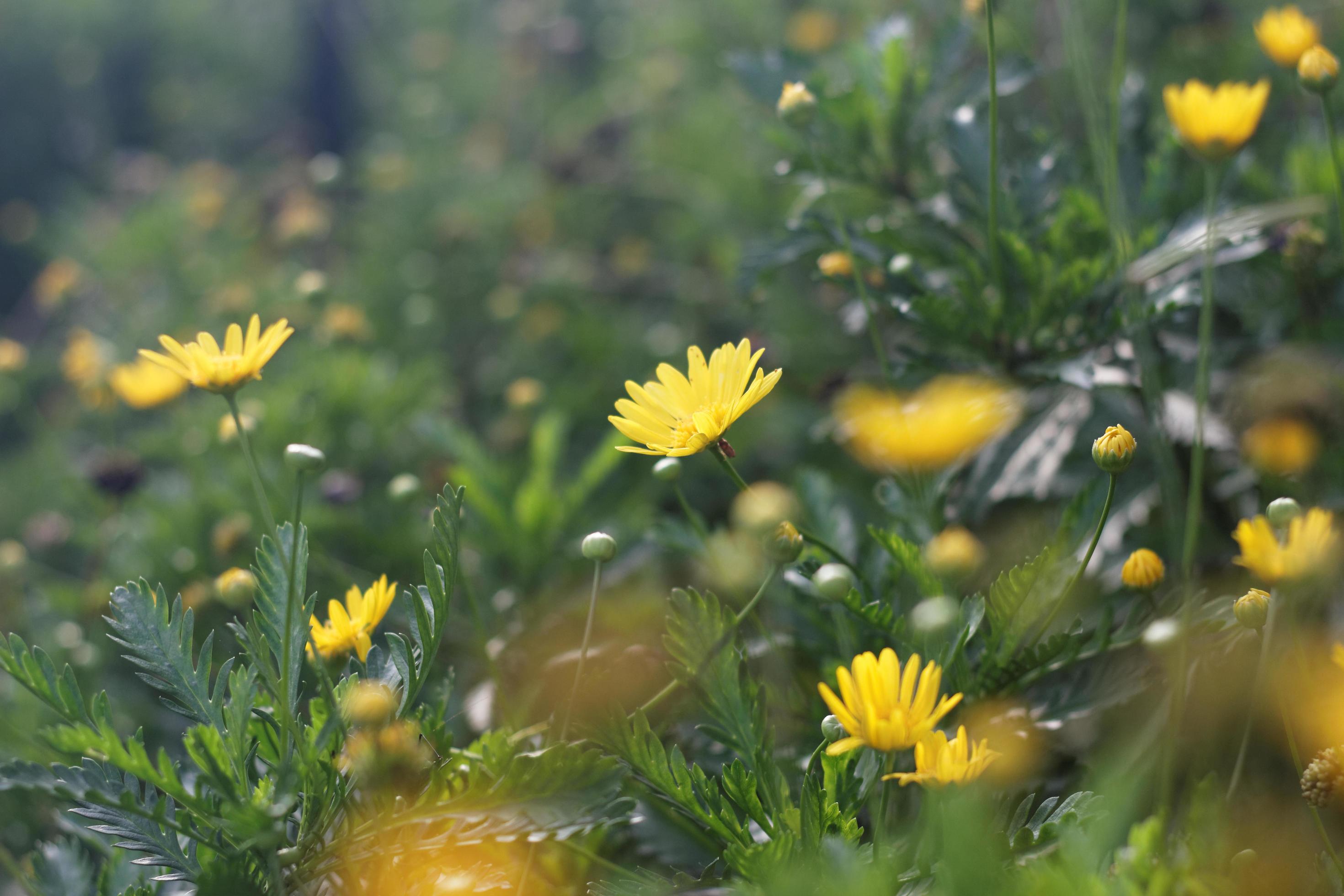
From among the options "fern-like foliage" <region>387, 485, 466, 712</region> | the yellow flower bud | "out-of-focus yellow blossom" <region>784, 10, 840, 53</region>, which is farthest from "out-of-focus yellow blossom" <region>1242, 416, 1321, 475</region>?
"out-of-focus yellow blossom" <region>784, 10, 840, 53</region>

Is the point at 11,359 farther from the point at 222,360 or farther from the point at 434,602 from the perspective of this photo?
the point at 434,602

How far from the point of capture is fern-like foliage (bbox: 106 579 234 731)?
0.78 m

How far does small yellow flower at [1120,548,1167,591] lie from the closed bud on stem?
0.31 feet

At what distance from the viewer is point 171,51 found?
3900 mm

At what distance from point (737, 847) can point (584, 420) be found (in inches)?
49.6

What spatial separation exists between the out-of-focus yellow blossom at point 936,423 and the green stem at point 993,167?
11 centimetres

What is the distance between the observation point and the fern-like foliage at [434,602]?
76cm

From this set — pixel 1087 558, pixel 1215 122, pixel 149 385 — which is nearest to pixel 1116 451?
pixel 1087 558

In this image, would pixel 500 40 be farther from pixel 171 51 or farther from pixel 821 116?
pixel 821 116

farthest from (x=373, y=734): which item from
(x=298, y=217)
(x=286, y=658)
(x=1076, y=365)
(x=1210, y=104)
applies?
(x=298, y=217)

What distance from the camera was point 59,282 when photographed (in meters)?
2.11

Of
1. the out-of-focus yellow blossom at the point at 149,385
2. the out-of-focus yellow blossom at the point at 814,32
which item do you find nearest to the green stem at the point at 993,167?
the out-of-focus yellow blossom at the point at 149,385

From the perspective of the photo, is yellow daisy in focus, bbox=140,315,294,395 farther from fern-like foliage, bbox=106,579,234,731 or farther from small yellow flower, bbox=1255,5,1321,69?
small yellow flower, bbox=1255,5,1321,69

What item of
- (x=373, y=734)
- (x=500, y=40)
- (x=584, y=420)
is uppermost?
(x=500, y=40)
